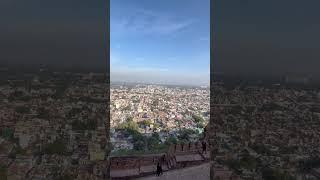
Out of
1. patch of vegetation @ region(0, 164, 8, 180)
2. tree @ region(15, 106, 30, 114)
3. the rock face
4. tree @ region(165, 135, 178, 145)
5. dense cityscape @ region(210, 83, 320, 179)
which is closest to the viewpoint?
patch of vegetation @ region(0, 164, 8, 180)

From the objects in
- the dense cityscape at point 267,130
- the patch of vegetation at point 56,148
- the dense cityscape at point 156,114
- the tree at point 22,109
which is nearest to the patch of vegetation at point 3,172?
the patch of vegetation at point 56,148

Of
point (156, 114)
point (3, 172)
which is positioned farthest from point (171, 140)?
point (3, 172)

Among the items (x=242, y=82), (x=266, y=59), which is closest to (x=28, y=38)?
(x=242, y=82)

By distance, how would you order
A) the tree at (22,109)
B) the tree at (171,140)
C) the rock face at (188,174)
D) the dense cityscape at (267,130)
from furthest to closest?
the tree at (171,140) < the tree at (22,109) < the dense cityscape at (267,130) < the rock face at (188,174)

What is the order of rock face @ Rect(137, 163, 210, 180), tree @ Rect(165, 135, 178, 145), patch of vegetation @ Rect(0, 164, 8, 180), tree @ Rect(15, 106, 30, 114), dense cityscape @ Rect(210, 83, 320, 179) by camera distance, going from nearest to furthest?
1. patch of vegetation @ Rect(0, 164, 8, 180)
2. rock face @ Rect(137, 163, 210, 180)
3. dense cityscape @ Rect(210, 83, 320, 179)
4. tree @ Rect(15, 106, 30, 114)
5. tree @ Rect(165, 135, 178, 145)

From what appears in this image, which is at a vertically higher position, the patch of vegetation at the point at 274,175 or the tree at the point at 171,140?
the tree at the point at 171,140

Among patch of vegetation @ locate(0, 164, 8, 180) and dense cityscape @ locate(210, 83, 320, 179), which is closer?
patch of vegetation @ locate(0, 164, 8, 180)

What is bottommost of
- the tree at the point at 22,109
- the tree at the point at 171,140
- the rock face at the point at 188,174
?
the rock face at the point at 188,174

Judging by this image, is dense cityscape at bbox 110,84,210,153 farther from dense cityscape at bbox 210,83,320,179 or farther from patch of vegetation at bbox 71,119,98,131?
dense cityscape at bbox 210,83,320,179

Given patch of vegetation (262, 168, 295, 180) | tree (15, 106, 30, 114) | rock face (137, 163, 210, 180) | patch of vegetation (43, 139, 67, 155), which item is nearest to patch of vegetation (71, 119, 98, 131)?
patch of vegetation (43, 139, 67, 155)

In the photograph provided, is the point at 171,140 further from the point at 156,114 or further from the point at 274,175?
the point at 274,175

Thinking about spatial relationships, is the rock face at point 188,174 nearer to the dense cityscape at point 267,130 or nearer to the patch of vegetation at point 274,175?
the dense cityscape at point 267,130

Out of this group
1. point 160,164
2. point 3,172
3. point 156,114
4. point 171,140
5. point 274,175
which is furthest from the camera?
point 156,114

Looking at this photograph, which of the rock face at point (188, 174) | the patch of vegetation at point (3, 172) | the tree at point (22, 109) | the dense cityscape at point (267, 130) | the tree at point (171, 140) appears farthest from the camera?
the tree at point (171, 140)
